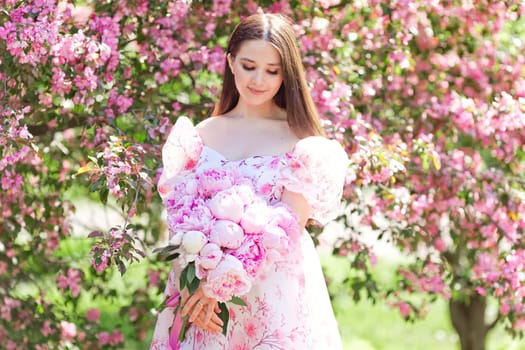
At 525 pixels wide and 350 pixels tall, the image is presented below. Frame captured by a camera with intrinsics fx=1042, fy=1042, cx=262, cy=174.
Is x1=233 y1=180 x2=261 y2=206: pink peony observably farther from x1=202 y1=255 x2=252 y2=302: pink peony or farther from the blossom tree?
the blossom tree

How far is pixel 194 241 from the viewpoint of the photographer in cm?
270

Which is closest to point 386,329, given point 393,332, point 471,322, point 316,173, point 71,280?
point 393,332

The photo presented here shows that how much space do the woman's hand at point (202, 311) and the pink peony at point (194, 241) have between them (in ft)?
0.40

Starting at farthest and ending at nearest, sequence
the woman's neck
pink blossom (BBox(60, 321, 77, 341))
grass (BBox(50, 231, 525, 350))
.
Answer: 1. grass (BBox(50, 231, 525, 350))
2. pink blossom (BBox(60, 321, 77, 341))
3. the woman's neck

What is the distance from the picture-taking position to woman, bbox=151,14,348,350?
9.37ft

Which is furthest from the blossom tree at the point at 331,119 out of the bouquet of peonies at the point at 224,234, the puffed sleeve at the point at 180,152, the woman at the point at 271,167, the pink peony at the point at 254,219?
the pink peony at the point at 254,219

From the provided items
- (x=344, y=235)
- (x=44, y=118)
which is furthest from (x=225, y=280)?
(x=344, y=235)

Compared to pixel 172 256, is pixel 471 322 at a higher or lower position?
lower

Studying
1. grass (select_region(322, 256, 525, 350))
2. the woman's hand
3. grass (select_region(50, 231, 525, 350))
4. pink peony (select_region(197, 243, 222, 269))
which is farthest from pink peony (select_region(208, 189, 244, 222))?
grass (select_region(322, 256, 525, 350))

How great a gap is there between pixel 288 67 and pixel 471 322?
3.26 meters

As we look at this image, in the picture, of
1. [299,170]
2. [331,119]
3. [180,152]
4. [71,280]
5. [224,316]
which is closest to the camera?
[224,316]

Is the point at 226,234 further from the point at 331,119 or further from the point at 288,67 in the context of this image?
the point at 331,119

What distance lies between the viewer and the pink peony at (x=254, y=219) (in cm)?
276

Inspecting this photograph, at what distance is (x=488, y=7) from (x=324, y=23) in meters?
0.88
